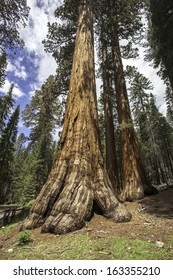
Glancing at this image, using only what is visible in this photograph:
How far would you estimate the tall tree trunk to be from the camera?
9.53 metres

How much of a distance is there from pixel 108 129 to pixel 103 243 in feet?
24.7

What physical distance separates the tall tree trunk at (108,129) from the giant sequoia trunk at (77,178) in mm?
4468

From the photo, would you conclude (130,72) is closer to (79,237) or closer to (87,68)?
(87,68)

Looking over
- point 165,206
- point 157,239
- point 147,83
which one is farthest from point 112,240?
point 147,83

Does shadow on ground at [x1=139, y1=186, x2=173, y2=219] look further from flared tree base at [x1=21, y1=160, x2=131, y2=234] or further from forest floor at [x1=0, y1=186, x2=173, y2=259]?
flared tree base at [x1=21, y1=160, x2=131, y2=234]

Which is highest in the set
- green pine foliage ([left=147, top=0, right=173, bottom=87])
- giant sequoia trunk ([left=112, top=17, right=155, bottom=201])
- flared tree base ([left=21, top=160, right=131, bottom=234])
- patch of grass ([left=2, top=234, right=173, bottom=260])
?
green pine foliage ([left=147, top=0, right=173, bottom=87])

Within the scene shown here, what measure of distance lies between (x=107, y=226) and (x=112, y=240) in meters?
0.70

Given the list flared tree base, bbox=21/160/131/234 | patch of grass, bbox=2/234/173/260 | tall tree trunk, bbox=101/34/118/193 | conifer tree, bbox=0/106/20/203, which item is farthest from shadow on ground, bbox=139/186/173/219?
conifer tree, bbox=0/106/20/203

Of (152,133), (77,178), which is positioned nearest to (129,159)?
(77,178)

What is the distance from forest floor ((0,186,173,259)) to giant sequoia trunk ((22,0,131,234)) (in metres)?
0.25

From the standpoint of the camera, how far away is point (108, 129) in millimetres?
10352

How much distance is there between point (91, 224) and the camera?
4.14 m

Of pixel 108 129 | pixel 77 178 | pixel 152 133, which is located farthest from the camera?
pixel 152 133

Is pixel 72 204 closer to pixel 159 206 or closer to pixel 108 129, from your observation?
pixel 159 206
